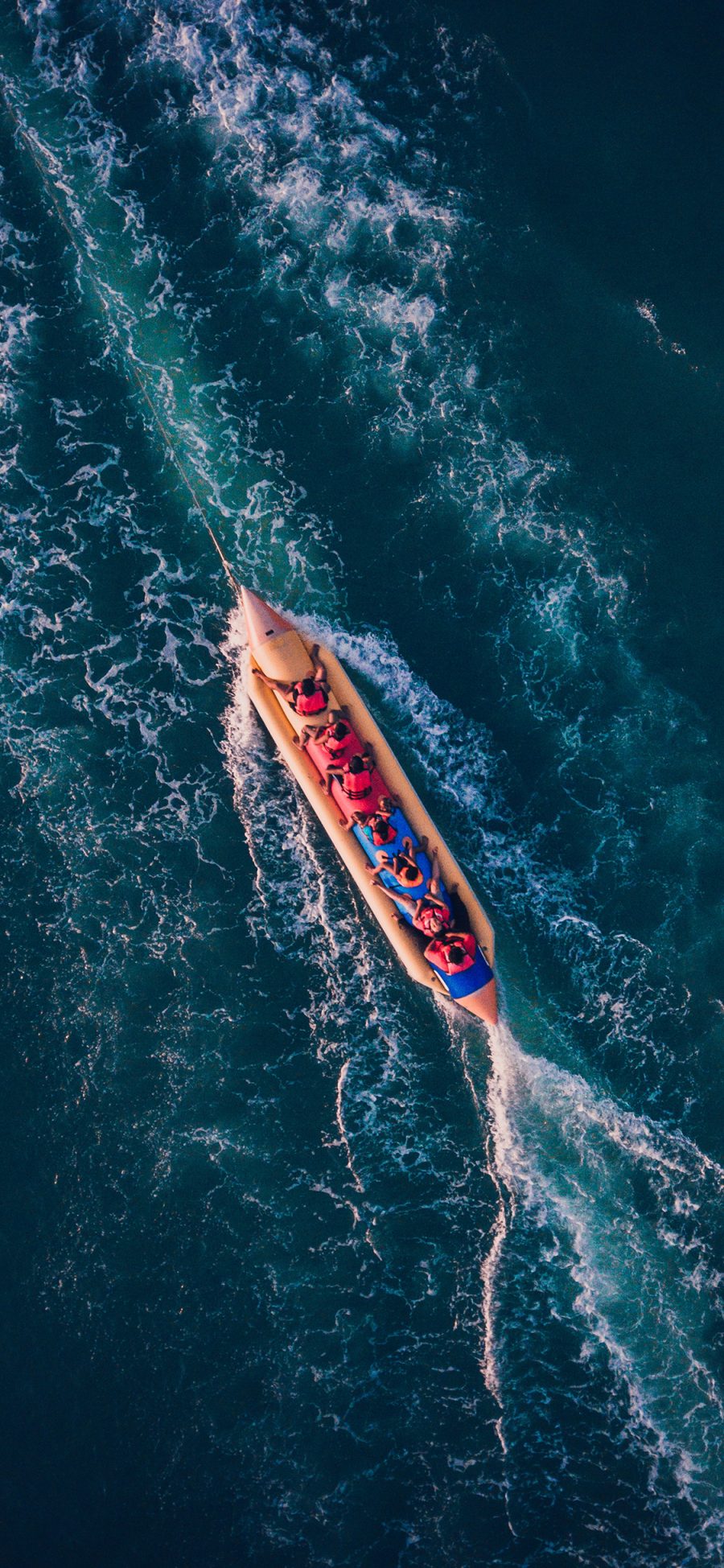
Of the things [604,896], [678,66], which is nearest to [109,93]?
[678,66]

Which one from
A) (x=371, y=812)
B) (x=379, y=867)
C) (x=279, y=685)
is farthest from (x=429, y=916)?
(x=279, y=685)

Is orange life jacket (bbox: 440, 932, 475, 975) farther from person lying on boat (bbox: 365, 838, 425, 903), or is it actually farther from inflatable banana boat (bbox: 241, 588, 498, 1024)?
person lying on boat (bbox: 365, 838, 425, 903)

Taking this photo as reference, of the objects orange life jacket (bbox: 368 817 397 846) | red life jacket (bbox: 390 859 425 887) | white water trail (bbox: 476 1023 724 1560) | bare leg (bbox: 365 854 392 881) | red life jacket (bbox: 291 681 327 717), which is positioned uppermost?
red life jacket (bbox: 291 681 327 717)

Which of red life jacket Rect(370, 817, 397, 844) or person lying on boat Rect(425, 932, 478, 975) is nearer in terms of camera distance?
person lying on boat Rect(425, 932, 478, 975)

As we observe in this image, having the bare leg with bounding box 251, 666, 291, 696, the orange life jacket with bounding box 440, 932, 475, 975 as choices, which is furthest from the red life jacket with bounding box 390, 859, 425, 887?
the bare leg with bounding box 251, 666, 291, 696

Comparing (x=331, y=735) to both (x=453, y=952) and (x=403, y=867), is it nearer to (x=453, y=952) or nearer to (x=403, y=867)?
(x=403, y=867)

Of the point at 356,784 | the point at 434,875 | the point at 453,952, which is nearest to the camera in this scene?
the point at 453,952

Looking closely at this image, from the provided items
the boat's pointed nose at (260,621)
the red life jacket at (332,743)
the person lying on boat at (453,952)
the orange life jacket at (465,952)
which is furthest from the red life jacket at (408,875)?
the boat's pointed nose at (260,621)

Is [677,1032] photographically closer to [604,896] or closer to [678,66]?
[604,896]
